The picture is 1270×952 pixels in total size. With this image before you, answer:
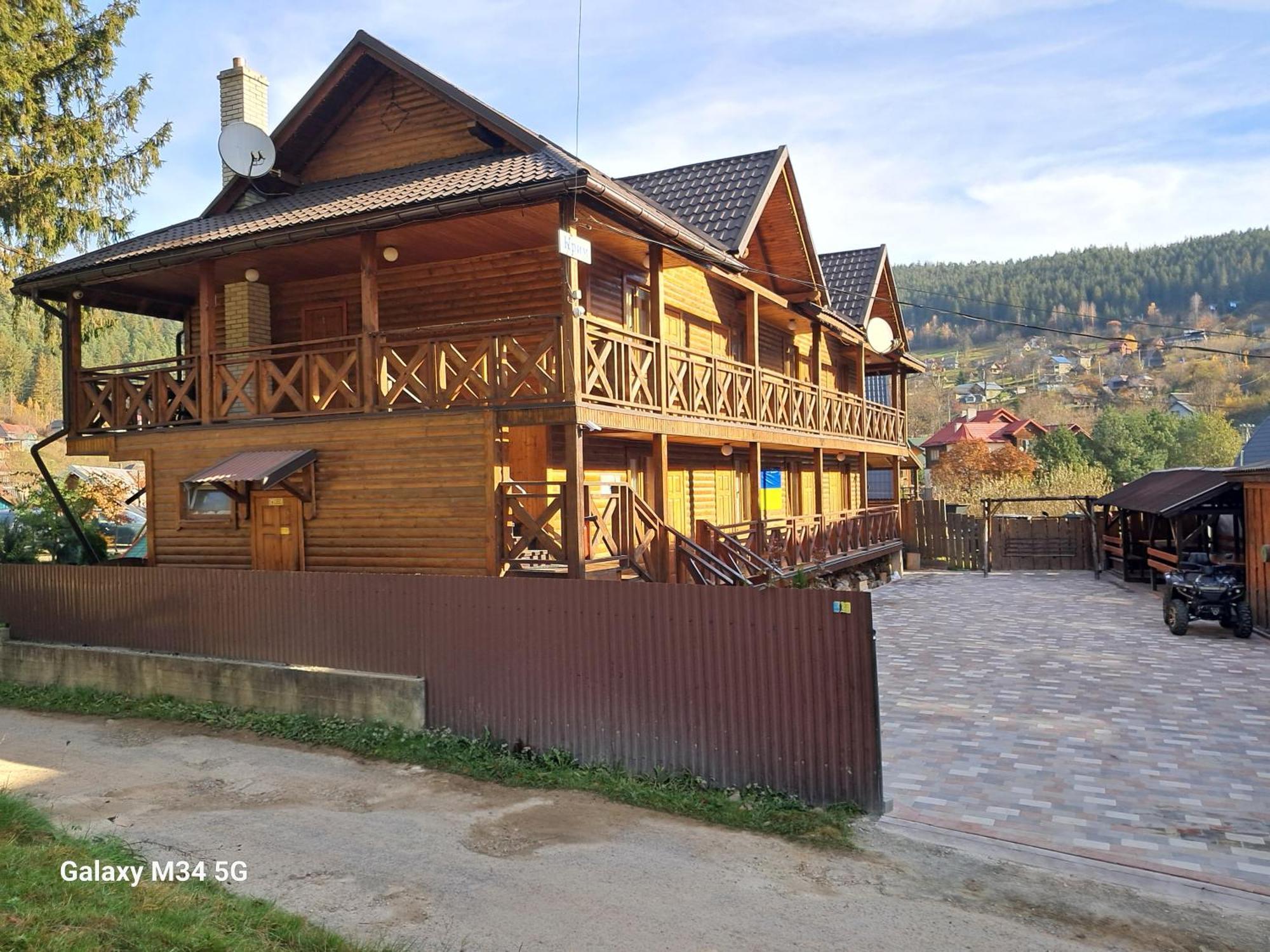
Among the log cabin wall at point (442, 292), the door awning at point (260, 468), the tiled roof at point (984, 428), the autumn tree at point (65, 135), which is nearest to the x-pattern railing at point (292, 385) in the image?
the door awning at point (260, 468)

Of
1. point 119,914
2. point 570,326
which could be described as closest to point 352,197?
point 570,326

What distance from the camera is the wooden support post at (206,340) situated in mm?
12195

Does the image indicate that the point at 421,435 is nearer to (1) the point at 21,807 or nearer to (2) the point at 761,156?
(1) the point at 21,807

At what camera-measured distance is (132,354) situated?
6906cm

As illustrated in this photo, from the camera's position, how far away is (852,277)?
24.0 meters

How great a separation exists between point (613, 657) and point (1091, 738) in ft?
15.3

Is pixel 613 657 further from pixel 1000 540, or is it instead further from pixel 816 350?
pixel 1000 540

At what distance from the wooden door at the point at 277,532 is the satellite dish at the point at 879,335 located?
14.6 m

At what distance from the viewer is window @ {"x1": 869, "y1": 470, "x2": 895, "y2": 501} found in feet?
117

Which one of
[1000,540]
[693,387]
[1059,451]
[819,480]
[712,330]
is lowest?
[1000,540]

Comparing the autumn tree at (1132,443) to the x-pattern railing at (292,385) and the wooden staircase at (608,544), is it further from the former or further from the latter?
the x-pattern railing at (292,385)

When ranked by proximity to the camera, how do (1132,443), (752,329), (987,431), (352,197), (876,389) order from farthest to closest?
(987,431), (1132,443), (876,389), (752,329), (352,197)

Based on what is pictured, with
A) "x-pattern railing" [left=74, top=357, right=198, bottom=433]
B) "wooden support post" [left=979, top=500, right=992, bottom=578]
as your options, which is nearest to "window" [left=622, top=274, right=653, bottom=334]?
"x-pattern railing" [left=74, top=357, right=198, bottom=433]

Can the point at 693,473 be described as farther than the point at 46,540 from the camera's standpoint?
Yes
